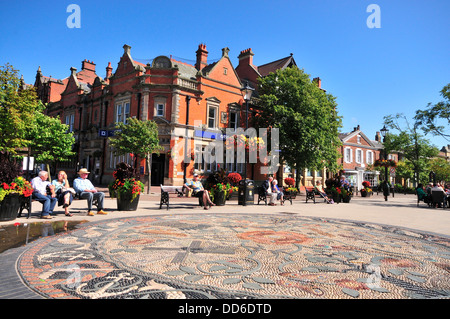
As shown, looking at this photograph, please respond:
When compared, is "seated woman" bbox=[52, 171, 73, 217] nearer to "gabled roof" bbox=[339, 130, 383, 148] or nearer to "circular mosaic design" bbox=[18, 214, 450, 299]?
"circular mosaic design" bbox=[18, 214, 450, 299]

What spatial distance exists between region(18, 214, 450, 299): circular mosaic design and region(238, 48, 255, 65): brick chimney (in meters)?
30.4

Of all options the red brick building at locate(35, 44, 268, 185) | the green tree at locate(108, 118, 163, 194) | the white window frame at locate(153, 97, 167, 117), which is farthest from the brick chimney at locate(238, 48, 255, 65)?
the green tree at locate(108, 118, 163, 194)

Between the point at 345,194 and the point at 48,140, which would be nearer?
the point at 345,194

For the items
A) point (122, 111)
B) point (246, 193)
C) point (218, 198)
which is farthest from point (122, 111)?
point (246, 193)

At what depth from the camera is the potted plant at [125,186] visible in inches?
403

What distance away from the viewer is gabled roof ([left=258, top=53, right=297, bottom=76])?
110 feet

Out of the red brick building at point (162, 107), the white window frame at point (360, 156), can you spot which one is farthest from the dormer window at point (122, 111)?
the white window frame at point (360, 156)

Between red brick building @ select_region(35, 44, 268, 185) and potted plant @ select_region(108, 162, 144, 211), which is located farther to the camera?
red brick building @ select_region(35, 44, 268, 185)

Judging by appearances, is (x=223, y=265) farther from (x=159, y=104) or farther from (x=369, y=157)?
(x=369, y=157)

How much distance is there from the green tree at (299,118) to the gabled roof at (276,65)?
6167 millimetres

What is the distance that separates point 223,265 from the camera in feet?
13.1

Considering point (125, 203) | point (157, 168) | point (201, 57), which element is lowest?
point (125, 203)

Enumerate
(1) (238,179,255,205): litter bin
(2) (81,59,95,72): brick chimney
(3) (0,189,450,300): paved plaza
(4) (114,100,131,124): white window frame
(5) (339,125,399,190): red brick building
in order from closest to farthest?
(3) (0,189,450,300): paved plaza
(1) (238,179,255,205): litter bin
(4) (114,100,131,124): white window frame
(2) (81,59,95,72): brick chimney
(5) (339,125,399,190): red brick building

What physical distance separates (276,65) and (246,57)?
4.19 metres
